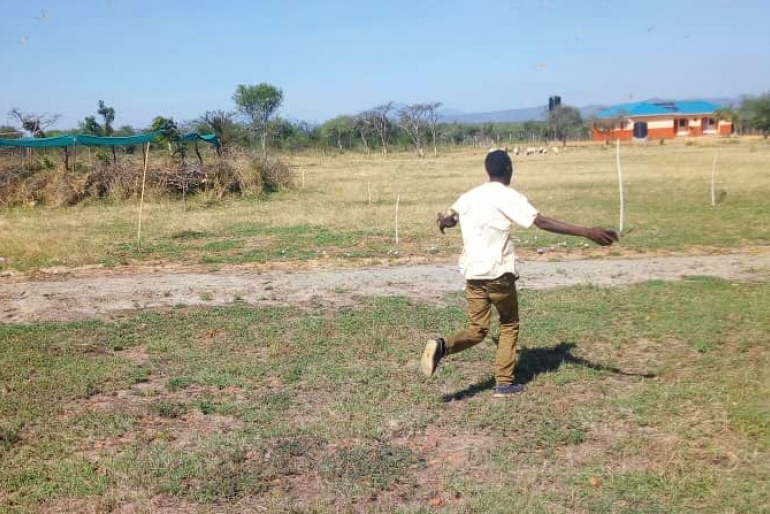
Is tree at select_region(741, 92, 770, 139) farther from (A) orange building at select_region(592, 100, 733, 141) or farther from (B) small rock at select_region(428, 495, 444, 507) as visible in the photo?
(B) small rock at select_region(428, 495, 444, 507)

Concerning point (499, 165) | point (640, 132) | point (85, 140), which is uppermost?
point (640, 132)

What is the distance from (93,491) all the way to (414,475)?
6.04 feet

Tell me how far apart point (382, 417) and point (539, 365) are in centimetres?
169

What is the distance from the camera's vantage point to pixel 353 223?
15914 millimetres

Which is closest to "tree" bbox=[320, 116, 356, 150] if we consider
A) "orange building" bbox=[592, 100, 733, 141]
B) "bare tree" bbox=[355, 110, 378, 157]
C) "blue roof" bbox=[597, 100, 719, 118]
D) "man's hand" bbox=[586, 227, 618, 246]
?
"bare tree" bbox=[355, 110, 378, 157]

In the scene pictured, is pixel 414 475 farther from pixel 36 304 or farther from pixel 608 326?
pixel 36 304

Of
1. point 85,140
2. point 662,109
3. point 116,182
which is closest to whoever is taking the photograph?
point 85,140

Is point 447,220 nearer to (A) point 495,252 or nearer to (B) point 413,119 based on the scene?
(A) point 495,252

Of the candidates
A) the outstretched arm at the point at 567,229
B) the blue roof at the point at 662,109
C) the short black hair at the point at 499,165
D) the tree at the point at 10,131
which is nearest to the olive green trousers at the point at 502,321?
the outstretched arm at the point at 567,229

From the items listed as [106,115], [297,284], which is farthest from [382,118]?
[297,284]

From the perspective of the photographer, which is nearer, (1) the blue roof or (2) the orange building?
(2) the orange building

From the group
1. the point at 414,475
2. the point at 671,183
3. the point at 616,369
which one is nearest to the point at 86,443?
the point at 414,475

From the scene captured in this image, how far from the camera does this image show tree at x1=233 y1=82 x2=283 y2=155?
60562mm

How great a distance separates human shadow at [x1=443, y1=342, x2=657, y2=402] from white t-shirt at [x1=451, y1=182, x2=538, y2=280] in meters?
0.95
